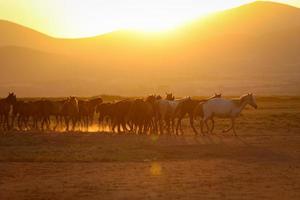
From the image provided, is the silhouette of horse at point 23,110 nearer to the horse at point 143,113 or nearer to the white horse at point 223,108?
the horse at point 143,113

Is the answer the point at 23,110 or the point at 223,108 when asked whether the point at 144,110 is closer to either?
the point at 223,108

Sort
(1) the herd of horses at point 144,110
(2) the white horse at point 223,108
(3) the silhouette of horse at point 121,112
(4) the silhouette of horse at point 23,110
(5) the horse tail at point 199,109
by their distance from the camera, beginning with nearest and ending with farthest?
(2) the white horse at point 223,108 → (1) the herd of horses at point 144,110 → (5) the horse tail at point 199,109 → (3) the silhouette of horse at point 121,112 → (4) the silhouette of horse at point 23,110

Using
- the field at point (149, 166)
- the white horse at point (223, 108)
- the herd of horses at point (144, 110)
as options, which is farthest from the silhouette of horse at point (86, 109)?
the white horse at point (223, 108)

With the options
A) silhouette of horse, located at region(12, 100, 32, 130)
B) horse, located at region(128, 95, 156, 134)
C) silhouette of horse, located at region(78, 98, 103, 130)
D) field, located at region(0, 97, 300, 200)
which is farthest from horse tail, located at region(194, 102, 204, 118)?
silhouette of horse, located at region(12, 100, 32, 130)

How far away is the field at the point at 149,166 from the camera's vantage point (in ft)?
50.2

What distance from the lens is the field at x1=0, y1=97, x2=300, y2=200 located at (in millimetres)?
15289

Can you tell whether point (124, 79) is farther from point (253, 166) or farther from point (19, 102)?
point (253, 166)

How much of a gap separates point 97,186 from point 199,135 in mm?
14995

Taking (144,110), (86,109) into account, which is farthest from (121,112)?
(86,109)

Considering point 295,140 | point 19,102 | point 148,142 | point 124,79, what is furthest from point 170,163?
point 124,79

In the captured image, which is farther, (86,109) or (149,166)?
(86,109)

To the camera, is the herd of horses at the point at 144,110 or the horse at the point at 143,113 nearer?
the herd of horses at the point at 144,110

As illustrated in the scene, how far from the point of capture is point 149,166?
19.6 m

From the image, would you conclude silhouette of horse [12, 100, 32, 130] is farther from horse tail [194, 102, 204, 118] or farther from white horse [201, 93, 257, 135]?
white horse [201, 93, 257, 135]
